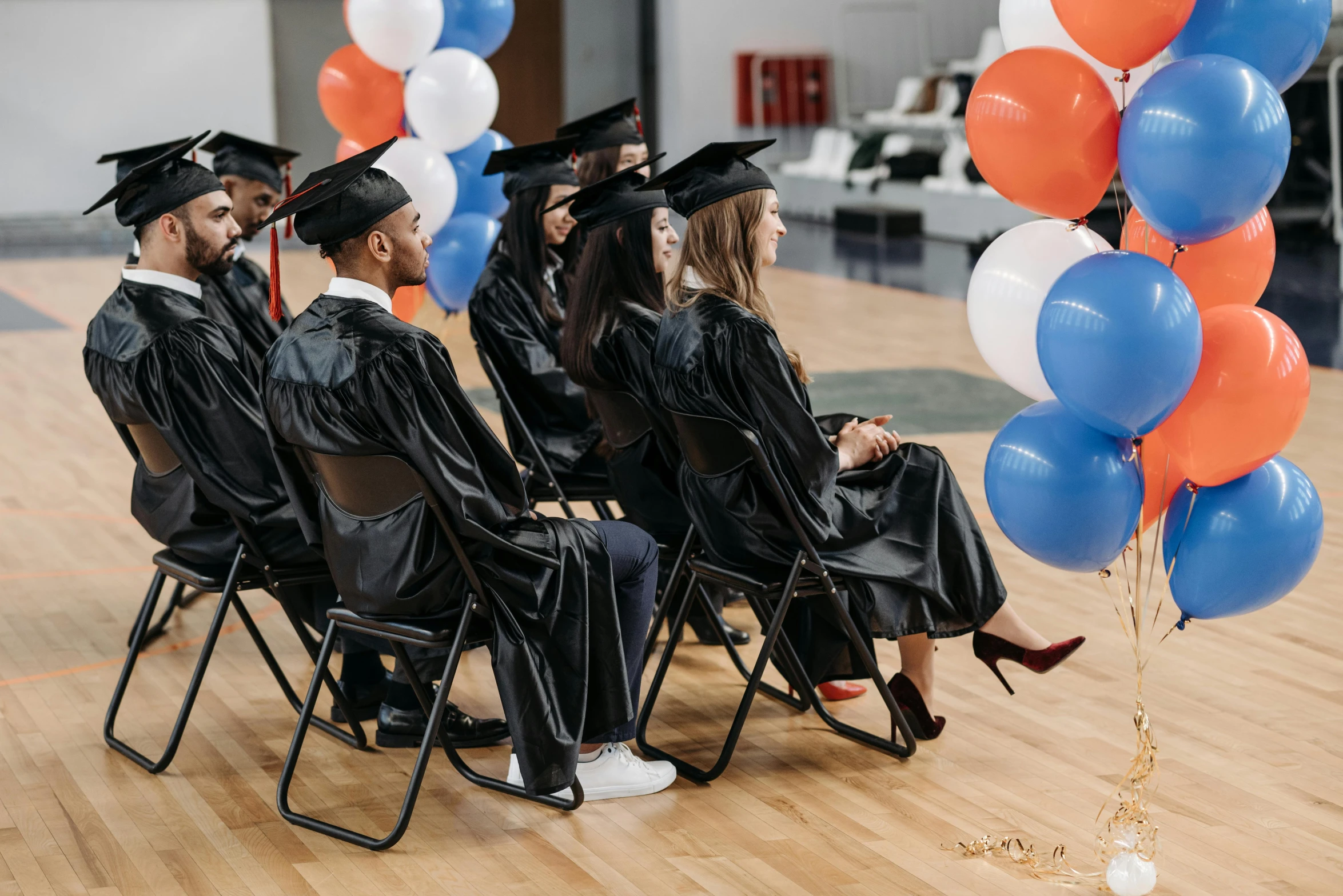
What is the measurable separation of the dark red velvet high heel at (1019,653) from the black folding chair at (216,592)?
4.50ft

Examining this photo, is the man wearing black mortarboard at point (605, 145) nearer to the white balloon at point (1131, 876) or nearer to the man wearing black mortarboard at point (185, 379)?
the man wearing black mortarboard at point (185, 379)

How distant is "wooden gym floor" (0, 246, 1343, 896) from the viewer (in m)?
2.70

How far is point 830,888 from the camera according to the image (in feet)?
8.63

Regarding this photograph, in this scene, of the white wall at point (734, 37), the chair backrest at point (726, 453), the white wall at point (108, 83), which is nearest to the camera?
the chair backrest at point (726, 453)

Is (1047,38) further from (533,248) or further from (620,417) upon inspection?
(533,248)

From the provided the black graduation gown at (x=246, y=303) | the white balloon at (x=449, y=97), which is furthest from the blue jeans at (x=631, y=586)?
the white balloon at (x=449, y=97)

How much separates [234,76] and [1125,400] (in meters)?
14.0

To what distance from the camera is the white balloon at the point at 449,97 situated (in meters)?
5.54

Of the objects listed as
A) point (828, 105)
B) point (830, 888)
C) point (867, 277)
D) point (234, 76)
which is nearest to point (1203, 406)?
point (830, 888)

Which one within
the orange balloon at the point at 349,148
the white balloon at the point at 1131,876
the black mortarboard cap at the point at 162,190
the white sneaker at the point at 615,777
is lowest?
the white sneaker at the point at 615,777

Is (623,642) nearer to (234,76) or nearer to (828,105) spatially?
(234,76)

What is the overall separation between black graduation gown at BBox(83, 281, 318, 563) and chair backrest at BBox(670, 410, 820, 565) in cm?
86

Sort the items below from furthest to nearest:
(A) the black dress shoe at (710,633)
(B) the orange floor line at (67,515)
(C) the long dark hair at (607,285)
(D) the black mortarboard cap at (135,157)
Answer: (B) the orange floor line at (67,515) → (A) the black dress shoe at (710,633) → (D) the black mortarboard cap at (135,157) → (C) the long dark hair at (607,285)

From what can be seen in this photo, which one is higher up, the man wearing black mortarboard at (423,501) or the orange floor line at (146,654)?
the man wearing black mortarboard at (423,501)
